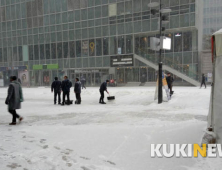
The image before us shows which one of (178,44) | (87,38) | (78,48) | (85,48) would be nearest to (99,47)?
(85,48)

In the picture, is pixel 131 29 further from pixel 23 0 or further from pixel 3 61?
pixel 3 61

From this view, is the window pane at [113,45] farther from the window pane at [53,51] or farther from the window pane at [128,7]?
the window pane at [53,51]

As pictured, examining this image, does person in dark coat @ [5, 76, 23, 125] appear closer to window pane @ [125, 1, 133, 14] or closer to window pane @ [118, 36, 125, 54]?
window pane @ [118, 36, 125, 54]

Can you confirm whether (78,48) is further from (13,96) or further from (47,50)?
(13,96)

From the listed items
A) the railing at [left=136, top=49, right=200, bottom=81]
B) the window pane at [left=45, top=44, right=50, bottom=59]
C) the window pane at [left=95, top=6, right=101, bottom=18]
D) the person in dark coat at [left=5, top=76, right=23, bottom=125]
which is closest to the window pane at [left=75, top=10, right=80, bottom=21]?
the window pane at [left=95, top=6, right=101, bottom=18]

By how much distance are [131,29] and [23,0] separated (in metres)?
21.4

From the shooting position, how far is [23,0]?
37.7 metres

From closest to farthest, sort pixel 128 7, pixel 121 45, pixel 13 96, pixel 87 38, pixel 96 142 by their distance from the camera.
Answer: pixel 96 142, pixel 13 96, pixel 128 7, pixel 121 45, pixel 87 38

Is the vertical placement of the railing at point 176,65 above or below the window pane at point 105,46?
below

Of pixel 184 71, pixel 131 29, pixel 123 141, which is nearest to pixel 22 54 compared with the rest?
pixel 131 29

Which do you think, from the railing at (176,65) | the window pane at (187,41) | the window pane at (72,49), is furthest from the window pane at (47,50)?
the window pane at (187,41)

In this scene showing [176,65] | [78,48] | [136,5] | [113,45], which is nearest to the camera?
[176,65]

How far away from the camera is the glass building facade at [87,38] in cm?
2775

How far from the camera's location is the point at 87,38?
33312mm
